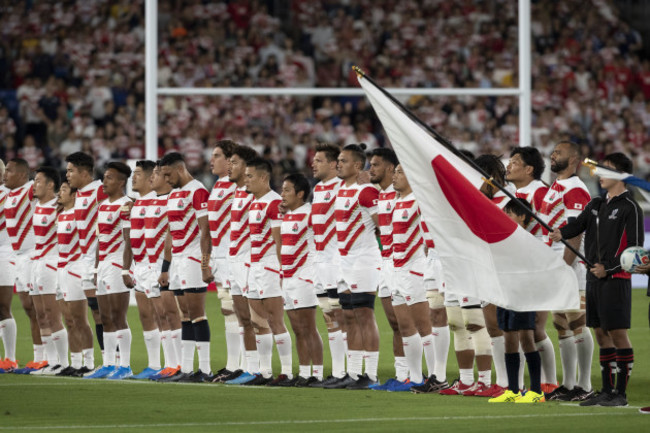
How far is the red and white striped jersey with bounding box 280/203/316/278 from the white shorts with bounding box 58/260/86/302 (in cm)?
223

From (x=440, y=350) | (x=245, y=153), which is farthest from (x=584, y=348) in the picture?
(x=245, y=153)

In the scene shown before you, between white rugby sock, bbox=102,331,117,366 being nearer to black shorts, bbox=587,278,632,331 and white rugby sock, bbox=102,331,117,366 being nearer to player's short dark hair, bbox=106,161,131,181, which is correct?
player's short dark hair, bbox=106,161,131,181

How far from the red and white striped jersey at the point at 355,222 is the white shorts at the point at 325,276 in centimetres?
17

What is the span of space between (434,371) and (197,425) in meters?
2.81

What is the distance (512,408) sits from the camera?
10492 millimetres

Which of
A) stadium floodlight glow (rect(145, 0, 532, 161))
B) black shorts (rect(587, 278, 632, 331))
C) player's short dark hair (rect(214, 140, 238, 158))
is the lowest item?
black shorts (rect(587, 278, 632, 331))

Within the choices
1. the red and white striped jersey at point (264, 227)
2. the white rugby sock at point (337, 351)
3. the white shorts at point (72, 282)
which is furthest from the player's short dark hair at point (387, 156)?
the white shorts at point (72, 282)

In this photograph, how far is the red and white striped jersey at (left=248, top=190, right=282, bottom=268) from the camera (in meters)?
12.8

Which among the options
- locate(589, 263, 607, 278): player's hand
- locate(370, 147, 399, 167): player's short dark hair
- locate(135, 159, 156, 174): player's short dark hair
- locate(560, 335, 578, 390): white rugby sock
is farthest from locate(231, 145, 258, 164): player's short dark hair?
locate(589, 263, 607, 278): player's hand

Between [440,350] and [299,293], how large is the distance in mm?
1443

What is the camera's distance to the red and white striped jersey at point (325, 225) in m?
12.7

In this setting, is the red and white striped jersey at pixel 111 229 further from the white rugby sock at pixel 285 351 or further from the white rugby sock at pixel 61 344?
the white rugby sock at pixel 285 351

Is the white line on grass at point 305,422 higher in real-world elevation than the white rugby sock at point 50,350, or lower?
lower

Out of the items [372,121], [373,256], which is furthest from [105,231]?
[372,121]
